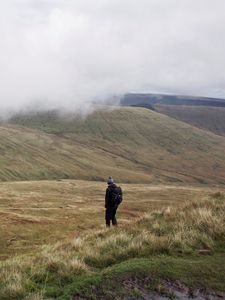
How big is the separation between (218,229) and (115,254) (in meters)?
4.64

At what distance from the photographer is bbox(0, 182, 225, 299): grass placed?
40.0ft

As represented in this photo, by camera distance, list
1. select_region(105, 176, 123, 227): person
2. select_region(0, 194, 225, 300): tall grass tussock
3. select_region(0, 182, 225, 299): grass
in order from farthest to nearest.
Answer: select_region(105, 176, 123, 227): person, select_region(0, 194, 225, 300): tall grass tussock, select_region(0, 182, 225, 299): grass

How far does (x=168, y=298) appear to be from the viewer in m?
12.0

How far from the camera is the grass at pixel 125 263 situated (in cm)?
1219

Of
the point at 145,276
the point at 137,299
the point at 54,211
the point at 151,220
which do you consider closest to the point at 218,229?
the point at 151,220

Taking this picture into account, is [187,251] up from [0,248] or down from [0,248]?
up

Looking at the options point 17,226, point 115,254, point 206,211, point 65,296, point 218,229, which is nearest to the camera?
point 65,296

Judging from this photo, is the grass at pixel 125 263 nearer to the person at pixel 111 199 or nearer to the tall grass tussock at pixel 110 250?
the tall grass tussock at pixel 110 250

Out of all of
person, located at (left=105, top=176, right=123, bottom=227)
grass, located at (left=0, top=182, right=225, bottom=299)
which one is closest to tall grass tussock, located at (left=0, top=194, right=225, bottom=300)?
grass, located at (left=0, top=182, right=225, bottom=299)

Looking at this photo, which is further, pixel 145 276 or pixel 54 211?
pixel 54 211

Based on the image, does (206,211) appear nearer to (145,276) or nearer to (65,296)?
(145,276)

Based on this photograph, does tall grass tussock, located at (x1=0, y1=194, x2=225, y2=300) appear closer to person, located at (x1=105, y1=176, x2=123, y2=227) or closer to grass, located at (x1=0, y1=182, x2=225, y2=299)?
grass, located at (x1=0, y1=182, x2=225, y2=299)

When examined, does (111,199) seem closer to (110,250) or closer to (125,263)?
(110,250)

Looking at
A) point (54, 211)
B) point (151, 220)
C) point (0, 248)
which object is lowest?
point (54, 211)
